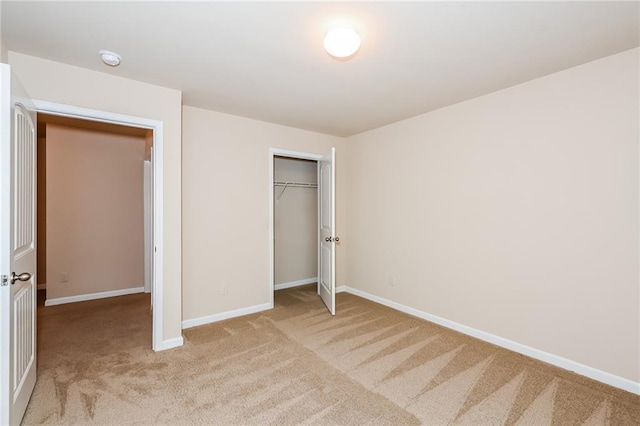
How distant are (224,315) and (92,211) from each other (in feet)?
9.05

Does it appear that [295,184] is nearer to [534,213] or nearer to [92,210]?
[92,210]

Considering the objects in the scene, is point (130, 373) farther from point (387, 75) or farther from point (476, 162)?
point (476, 162)

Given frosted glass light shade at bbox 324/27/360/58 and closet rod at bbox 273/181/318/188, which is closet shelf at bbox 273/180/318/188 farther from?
frosted glass light shade at bbox 324/27/360/58

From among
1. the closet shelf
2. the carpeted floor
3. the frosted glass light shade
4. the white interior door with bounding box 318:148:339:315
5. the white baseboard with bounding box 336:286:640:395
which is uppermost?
the frosted glass light shade

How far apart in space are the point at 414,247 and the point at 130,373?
3090 mm

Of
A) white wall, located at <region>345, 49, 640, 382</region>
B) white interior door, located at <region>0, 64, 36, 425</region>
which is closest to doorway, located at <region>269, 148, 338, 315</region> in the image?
white wall, located at <region>345, 49, 640, 382</region>

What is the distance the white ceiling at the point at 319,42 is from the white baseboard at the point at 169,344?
2.39m

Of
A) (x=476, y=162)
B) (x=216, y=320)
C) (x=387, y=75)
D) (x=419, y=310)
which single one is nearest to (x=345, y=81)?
(x=387, y=75)

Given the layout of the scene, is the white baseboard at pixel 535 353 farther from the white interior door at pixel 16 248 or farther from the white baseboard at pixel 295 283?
the white interior door at pixel 16 248

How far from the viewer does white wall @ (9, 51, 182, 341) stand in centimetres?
228

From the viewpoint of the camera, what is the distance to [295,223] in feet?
16.8

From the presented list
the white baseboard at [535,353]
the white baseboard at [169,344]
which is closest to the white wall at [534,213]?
the white baseboard at [535,353]

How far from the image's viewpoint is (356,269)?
180 inches

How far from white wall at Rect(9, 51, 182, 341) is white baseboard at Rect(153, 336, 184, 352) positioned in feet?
0.10
